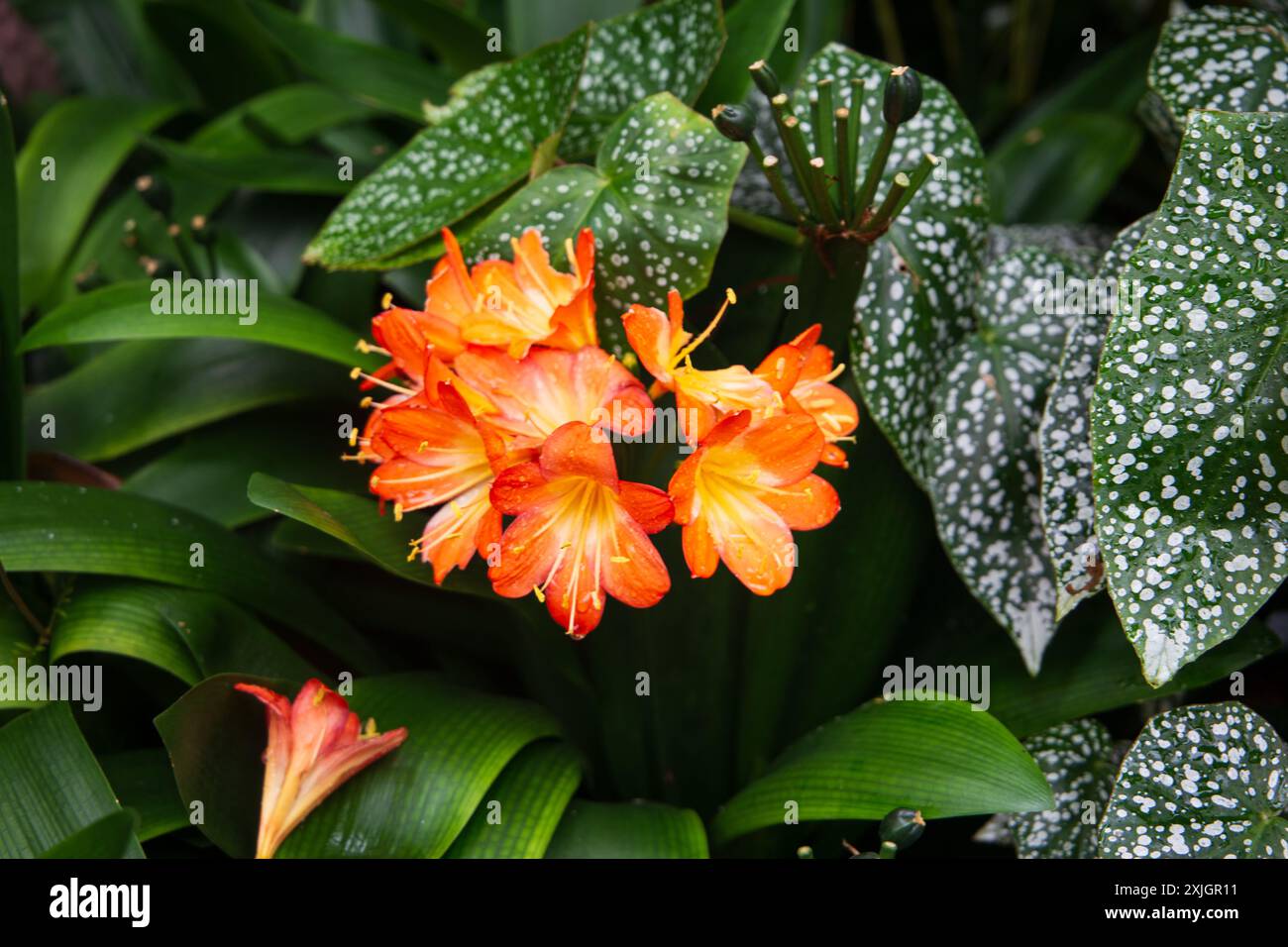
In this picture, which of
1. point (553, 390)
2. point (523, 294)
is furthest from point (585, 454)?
point (523, 294)

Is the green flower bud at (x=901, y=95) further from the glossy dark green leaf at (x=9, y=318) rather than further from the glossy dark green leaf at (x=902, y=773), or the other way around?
the glossy dark green leaf at (x=9, y=318)

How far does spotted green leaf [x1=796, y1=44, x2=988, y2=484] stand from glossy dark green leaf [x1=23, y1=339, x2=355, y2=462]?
514 millimetres

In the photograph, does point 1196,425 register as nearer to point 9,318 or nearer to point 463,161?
point 463,161

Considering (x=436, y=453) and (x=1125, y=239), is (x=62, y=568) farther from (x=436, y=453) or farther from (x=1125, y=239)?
(x=1125, y=239)

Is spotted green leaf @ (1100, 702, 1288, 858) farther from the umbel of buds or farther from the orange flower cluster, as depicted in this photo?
the umbel of buds

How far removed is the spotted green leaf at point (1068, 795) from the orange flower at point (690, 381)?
40 centimetres

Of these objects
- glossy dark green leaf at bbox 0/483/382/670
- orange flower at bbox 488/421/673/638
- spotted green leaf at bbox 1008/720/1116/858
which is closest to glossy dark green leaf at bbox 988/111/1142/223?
spotted green leaf at bbox 1008/720/1116/858

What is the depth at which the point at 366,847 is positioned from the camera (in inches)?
29.5

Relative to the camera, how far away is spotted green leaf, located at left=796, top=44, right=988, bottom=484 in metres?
0.90

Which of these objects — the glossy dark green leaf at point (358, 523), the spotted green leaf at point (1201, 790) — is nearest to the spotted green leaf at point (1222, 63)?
the spotted green leaf at point (1201, 790)

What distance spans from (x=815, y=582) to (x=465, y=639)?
342mm

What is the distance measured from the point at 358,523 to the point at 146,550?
0.64 ft

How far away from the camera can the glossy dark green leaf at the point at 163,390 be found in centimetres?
106

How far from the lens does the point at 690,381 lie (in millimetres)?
718
